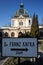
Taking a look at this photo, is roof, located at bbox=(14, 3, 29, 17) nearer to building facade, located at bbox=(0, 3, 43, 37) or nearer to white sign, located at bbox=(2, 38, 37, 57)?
building facade, located at bbox=(0, 3, 43, 37)

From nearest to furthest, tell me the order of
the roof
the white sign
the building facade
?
the white sign < the building facade < the roof

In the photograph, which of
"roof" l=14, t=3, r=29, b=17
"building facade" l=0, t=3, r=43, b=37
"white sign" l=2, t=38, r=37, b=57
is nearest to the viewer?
"white sign" l=2, t=38, r=37, b=57

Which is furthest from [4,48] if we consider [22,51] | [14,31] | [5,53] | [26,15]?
[26,15]

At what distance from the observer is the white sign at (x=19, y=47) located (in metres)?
6.86

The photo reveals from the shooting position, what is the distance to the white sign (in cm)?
686

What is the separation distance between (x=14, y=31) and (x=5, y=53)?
6245cm

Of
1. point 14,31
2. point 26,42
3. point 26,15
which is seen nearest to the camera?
point 26,42

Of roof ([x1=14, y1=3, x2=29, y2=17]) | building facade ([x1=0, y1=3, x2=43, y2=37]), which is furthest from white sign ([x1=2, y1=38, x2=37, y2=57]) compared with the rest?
roof ([x1=14, y1=3, x2=29, y2=17])

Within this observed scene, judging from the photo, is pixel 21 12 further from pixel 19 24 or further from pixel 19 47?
pixel 19 47

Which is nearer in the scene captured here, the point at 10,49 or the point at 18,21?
the point at 10,49

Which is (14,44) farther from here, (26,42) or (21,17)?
(21,17)

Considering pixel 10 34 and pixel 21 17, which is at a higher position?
pixel 21 17

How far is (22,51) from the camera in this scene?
693cm

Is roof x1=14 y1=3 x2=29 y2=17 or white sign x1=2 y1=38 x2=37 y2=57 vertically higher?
roof x1=14 y1=3 x2=29 y2=17
